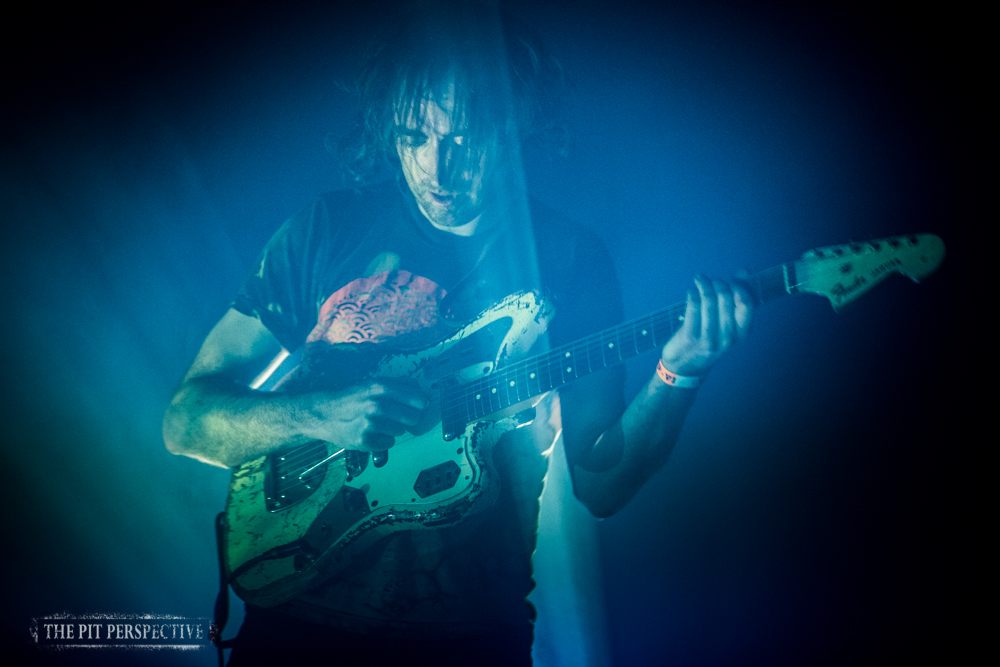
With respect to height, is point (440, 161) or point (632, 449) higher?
point (440, 161)

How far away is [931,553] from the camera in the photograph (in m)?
1.02

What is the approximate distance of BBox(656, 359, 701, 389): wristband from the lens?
104 centimetres

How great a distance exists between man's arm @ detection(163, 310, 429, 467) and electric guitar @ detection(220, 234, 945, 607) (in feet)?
0.18

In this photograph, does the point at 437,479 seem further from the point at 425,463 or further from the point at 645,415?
the point at 645,415

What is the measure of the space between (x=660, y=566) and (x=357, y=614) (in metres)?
0.84


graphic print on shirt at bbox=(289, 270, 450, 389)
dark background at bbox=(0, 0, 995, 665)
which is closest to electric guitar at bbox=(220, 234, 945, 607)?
graphic print on shirt at bbox=(289, 270, 450, 389)

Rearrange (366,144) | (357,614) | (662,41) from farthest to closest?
(366,144), (662,41), (357,614)

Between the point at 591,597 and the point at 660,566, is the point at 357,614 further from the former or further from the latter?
the point at 660,566

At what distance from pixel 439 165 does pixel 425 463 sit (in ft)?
2.76

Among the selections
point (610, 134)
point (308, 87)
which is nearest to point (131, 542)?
point (308, 87)

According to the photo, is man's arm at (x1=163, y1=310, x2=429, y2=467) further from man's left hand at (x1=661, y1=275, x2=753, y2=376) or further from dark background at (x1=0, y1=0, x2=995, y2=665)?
man's left hand at (x1=661, y1=275, x2=753, y2=376)

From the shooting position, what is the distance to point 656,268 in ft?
4.41

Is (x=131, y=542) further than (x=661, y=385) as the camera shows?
Yes

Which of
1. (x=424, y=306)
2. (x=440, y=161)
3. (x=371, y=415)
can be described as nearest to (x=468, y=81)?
(x=440, y=161)
